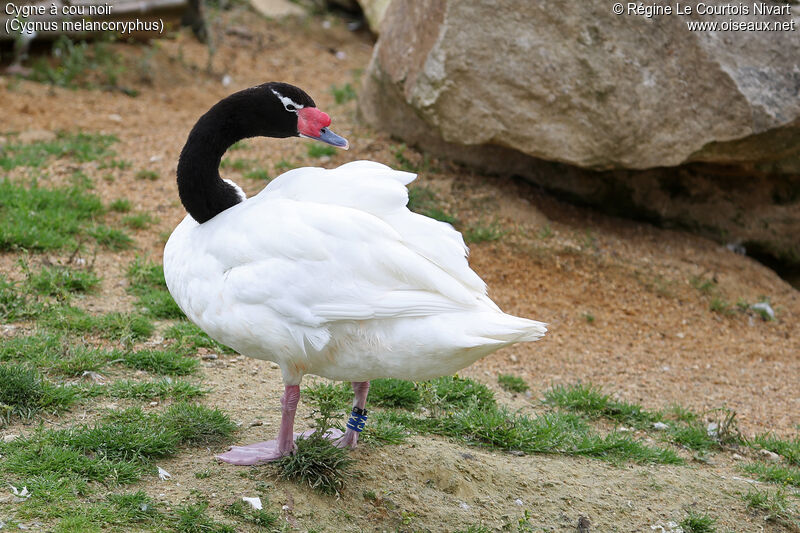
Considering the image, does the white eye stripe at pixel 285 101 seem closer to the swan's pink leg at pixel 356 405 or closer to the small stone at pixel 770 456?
the swan's pink leg at pixel 356 405

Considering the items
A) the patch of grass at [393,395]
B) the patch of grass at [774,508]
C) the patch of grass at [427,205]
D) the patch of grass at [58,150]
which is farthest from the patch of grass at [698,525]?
the patch of grass at [58,150]

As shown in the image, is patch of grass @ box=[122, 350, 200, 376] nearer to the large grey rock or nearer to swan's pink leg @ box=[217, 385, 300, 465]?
swan's pink leg @ box=[217, 385, 300, 465]

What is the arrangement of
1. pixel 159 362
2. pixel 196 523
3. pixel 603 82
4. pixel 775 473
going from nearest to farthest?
1. pixel 196 523
2. pixel 775 473
3. pixel 159 362
4. pixel 603 82

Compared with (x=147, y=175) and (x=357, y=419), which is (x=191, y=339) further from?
(x=147, y=175)

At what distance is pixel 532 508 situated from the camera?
173 inches

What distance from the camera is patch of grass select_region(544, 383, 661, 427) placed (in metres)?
5.69

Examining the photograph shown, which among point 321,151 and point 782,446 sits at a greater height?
point 321,151

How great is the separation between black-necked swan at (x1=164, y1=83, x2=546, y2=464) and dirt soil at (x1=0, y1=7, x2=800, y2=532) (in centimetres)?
62

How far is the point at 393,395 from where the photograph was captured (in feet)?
17.7

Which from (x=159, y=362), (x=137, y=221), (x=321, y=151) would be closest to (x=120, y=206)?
(x=137, y=221)

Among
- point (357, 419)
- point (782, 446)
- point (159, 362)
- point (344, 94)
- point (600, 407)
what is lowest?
point (159, 362)

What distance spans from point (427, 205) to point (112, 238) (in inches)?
108

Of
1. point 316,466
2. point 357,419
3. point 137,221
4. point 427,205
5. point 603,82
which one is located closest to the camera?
point 316,466

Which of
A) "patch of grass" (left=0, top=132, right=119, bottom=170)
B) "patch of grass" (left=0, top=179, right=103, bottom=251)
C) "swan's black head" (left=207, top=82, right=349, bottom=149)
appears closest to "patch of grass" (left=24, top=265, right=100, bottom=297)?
"patch of grass" (left=0, top=179, right=103, bottom=251)
